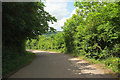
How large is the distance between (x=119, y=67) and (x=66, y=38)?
1483 centimetres

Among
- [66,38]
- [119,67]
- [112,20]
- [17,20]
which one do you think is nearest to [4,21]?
[17,20]

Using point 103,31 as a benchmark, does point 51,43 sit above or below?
below

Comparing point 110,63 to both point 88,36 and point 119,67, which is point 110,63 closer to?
point 119,67

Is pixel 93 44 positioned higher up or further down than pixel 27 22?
further down

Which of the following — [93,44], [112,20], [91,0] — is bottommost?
[93,44]

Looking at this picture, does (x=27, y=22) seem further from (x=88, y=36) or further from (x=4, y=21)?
(x=88, y=36)

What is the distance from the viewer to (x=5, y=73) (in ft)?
19.6

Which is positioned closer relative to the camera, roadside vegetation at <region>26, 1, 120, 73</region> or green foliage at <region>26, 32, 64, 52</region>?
roadside vegetation at <region>26, 1, 120, 73</region>

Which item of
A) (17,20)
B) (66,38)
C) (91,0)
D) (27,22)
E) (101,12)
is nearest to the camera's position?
(91,0)

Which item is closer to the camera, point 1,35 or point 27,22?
point 1,35

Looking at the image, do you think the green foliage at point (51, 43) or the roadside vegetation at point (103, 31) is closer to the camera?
the roadside vegetation at point (103, 31)

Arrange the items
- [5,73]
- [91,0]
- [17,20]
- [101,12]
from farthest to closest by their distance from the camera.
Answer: [17,20] → [101,12] → [91,0] → [5,73]

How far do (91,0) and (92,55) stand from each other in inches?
210

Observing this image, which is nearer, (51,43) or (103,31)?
(103,31)
